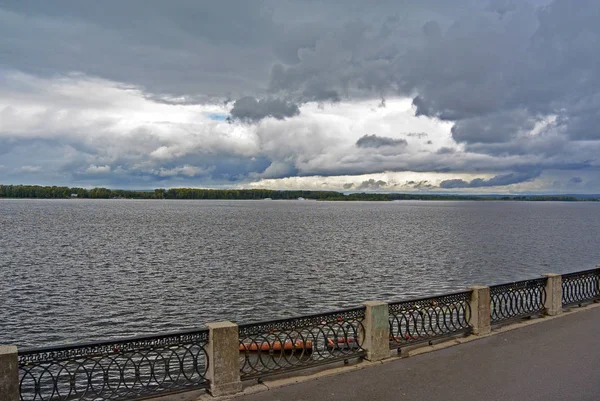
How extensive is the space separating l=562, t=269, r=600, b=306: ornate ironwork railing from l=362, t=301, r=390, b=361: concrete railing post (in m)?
7.20

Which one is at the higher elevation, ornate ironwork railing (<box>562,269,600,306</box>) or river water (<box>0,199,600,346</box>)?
ornate ironwork railing (<box>562,269,600,306</box>)

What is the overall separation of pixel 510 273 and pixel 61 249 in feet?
148

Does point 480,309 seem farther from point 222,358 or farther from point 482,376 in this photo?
point 222,358

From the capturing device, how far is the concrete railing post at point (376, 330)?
31.6 feet

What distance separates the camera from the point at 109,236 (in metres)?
72.6

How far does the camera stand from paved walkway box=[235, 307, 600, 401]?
8.09 m

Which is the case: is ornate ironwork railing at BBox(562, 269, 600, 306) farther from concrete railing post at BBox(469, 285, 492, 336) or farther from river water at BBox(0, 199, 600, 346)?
river water at BBox(0, 199, 600, 346)

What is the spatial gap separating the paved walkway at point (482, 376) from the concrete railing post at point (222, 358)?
309 mm

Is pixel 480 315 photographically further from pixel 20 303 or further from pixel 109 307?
pixel 20 303

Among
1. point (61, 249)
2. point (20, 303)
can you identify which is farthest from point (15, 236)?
point (20, 303)

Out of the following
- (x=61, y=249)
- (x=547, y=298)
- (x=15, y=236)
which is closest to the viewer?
(x=547, y=298)

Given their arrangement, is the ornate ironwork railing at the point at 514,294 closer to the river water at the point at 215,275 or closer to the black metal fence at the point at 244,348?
the black metal fence at the point at 244,348

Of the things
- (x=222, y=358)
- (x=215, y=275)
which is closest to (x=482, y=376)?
(x=222, y=358)

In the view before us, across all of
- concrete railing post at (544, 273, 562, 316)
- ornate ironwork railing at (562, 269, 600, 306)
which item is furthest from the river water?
concrete railing post at (544, 273, 562, 316)
